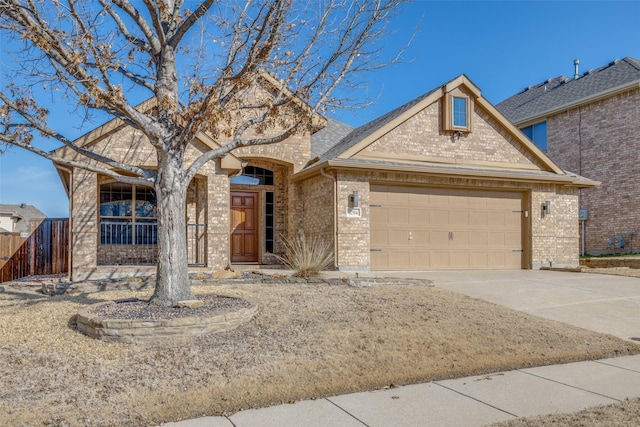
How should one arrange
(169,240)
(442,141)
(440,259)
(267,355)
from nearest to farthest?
(267,355) → (169,240) → (440,259) → (442,141)

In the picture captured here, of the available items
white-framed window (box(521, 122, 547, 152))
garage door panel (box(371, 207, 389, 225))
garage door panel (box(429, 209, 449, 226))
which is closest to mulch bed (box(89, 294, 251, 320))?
garage door panel (box(371, 207, 389, 225))

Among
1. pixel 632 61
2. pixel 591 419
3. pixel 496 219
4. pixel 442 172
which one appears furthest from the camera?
pixel 632 61

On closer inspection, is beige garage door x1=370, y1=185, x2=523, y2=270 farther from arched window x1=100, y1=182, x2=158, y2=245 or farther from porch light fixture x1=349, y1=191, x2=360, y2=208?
arched window x1=100, y1=182, x2=158, y2=245

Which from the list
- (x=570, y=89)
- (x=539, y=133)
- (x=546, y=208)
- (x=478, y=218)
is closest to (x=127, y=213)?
(x=478, y=218)

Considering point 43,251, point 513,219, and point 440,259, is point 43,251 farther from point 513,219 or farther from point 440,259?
point 513,219

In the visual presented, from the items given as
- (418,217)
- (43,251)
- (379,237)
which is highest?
(418,217)

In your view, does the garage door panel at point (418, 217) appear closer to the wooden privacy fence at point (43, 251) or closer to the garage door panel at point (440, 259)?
the garage door panel at point (440, 259)

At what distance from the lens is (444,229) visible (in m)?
14.9

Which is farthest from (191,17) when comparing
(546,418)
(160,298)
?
(546,418)

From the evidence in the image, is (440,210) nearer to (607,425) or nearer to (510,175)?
(510,175)

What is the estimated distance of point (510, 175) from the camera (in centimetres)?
1512

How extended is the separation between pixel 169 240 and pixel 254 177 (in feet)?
28.7

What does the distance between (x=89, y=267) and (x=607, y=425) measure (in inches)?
431

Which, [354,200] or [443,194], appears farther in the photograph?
[443,194]
